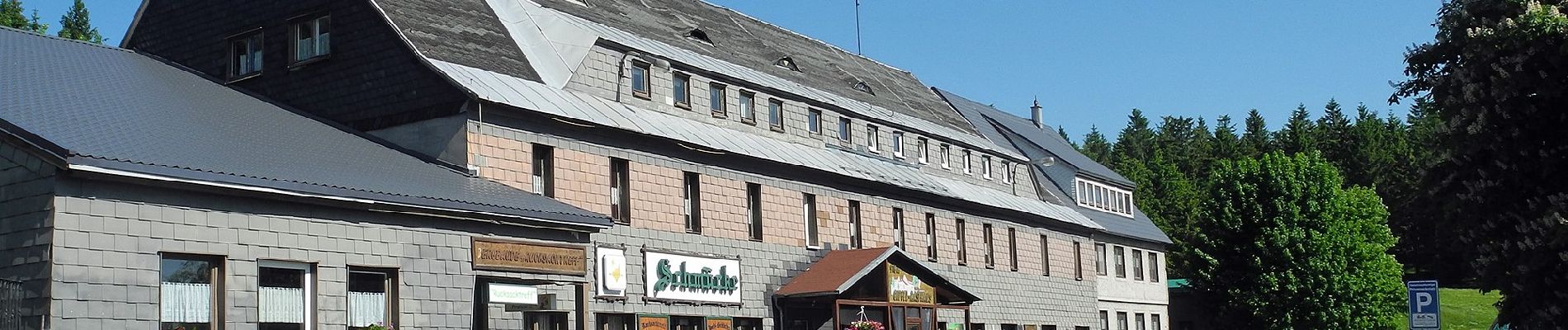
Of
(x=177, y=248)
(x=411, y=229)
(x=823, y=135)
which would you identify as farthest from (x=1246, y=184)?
(x=177, y=248)

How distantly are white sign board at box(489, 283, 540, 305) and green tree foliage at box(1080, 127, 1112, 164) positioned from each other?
4202 inches

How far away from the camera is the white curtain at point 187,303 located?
21.1 meters

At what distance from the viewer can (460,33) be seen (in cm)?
3086

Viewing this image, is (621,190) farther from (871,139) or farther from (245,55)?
(871,139)

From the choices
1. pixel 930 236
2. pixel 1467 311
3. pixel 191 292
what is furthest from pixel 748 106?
pixel 1467 311

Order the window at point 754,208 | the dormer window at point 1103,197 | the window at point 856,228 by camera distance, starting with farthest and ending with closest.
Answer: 1. the dormer window at point 1103,197
2. the window at point 856,228
3. the window at point 754,208

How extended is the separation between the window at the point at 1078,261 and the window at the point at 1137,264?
5930 mm

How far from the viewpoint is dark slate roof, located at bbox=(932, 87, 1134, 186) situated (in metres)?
57.6

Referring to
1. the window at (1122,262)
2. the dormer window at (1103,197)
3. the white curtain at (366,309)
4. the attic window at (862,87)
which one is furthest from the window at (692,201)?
the window at (1122,262)

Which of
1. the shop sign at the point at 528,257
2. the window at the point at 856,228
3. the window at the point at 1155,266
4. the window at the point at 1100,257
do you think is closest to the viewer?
the shop sign at the point at 528,257

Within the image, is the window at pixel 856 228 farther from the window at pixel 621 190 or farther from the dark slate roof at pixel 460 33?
the dark slate roof at pixel 460 33

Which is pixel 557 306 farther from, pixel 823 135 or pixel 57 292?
pixel 823 135

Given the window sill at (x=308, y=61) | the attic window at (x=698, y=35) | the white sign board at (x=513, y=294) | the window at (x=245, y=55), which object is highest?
the attic window at (x=698, y=35)

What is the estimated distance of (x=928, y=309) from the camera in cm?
3900
